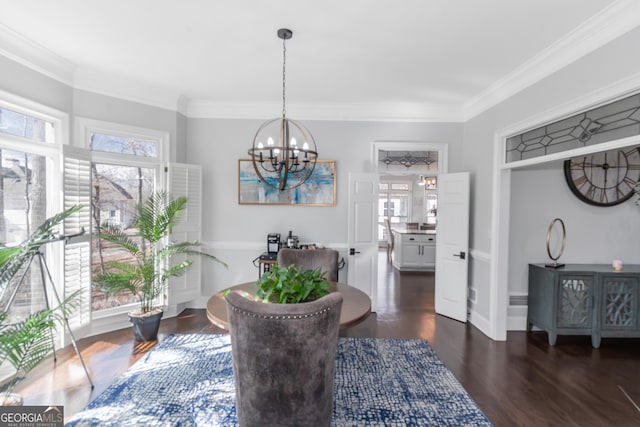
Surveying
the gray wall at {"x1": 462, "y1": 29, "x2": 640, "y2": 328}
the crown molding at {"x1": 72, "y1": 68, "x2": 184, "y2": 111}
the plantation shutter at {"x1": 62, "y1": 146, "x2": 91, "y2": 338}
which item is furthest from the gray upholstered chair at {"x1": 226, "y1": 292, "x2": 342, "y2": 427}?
the crown molding at {"x1": 72, "y1": 68, "x2": 184, "y2": 111}

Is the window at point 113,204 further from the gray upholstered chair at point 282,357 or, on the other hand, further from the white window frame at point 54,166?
the gray upholstered chair at point 282,357

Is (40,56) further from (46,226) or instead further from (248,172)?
(248,172)

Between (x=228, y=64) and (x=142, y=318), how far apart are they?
A: 109 inches

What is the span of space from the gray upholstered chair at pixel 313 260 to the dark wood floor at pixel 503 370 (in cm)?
95

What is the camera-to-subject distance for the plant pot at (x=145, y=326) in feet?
10.1

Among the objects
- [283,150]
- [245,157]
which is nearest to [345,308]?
[283,150]

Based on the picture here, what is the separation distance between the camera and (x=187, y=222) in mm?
3832

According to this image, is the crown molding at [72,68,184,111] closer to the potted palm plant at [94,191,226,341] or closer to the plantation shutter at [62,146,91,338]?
the plantation shutter at [62,146,91,338]

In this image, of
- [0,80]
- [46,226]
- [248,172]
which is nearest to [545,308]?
[248,172]

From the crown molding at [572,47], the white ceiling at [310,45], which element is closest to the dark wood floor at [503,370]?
the crown molding at [572,47]

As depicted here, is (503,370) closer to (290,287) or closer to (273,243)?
(290,287)

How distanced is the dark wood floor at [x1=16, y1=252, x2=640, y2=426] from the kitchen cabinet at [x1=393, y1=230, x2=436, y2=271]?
2.74 meters

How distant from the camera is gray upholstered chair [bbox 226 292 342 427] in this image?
1315 millimetres

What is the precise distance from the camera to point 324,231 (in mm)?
4188
